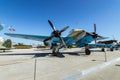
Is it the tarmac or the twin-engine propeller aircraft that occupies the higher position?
the twin-engine propeller aircraft

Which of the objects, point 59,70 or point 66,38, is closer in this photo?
point 59,70

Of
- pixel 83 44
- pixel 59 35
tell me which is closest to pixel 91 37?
pixel 83 44

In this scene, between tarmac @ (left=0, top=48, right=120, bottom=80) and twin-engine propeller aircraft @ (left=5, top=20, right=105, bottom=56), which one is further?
twin-engine propeller aircraft @ (left=5, top=20, right=105, bottom=56)

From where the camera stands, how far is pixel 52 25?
21438mm

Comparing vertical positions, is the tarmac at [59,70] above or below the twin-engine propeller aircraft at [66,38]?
below

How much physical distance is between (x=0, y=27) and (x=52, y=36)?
1894 inches

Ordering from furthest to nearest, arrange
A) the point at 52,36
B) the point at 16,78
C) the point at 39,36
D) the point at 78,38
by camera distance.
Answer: the point at 39,36 < the point at 78,38 < the point at 52,36 < the point at 16,78

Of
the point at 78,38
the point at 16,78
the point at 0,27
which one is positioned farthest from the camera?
the point at 0,27

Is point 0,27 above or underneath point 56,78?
above

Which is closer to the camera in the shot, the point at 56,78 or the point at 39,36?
the point at 56,78

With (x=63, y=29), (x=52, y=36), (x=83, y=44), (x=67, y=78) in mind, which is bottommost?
(x=67, y=78)

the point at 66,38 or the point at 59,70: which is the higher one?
the point at 66,38

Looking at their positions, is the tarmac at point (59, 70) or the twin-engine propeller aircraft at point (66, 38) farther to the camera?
the twin-engine propeller aircraft at point (66, 38)

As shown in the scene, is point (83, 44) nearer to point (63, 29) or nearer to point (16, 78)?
point (63, 29)
